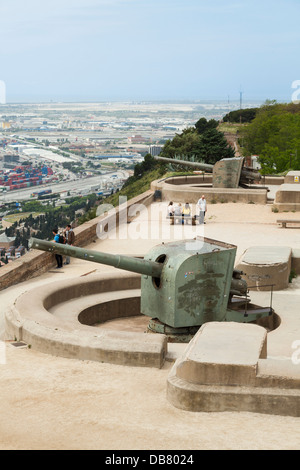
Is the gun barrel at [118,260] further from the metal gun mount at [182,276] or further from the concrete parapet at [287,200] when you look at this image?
the concrete parapet at [287,200]

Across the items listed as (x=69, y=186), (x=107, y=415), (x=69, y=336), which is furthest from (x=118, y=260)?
(x=69, y=186)

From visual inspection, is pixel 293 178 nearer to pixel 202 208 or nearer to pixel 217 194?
pixel 217 194

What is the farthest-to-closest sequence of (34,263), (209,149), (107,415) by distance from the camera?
1. (209,149)
2. (34,263)
3. (107,415)

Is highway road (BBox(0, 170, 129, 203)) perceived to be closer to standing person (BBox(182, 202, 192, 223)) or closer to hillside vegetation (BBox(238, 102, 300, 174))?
hillside vegetation (BBox(238, 102, 300, 174))

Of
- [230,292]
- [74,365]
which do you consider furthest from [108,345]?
[230,292]

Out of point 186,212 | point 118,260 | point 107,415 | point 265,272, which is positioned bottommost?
point 186,212

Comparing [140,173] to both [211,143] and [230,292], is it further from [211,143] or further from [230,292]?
[230,292]

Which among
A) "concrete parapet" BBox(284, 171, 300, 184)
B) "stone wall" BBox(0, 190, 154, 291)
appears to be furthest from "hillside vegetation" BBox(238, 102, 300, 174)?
"stone wall" BBox(0, 190, 154, 291)
